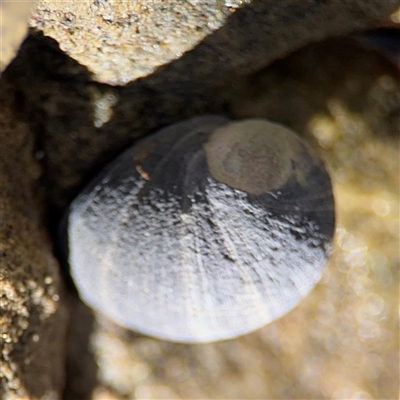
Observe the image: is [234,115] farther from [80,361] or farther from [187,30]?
[80,361]

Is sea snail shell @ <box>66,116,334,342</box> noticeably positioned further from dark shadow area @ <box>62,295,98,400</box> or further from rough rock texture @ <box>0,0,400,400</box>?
dark shadow area @ <box>62,295,98,400</box>

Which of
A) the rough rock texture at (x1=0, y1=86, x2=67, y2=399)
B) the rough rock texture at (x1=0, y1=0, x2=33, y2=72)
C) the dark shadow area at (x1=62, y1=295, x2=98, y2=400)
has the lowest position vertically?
the dark shadow area at (x1=62, y1=295, x2=98, y2=400)

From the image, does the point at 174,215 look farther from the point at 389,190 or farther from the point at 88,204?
the point at 389,190

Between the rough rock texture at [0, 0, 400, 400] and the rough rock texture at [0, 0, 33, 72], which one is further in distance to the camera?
the rough rock texture at [0, 0, 400, 400]

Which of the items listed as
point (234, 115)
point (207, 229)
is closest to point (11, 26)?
point (207, 229)

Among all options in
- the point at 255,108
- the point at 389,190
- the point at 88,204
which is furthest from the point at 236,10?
the point at 389,190

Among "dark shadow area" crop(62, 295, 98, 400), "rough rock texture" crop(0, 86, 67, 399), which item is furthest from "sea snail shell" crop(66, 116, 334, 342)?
"dark shadow area" crop(62, 295, 98, 400)
